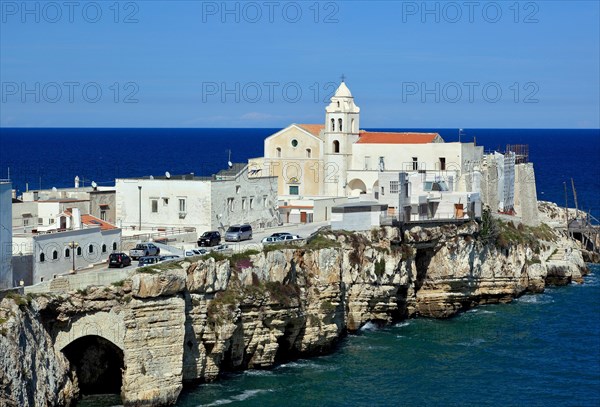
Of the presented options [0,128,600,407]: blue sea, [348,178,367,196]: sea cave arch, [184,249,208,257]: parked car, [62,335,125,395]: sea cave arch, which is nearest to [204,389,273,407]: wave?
[0,128,600,407]: blue sea

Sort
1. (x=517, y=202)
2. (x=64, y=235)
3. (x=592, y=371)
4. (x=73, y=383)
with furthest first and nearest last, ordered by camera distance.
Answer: (x=517, y=202) < (x=592, y=371) < (x=64, y=235) < (x=73, y=383)

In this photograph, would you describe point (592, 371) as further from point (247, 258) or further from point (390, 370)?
point (247, 258)

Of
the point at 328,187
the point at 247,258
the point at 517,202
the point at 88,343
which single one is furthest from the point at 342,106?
the point at 88,343

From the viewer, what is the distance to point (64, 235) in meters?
55.3

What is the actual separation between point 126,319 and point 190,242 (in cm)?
1561

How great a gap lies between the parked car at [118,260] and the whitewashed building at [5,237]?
5882mm

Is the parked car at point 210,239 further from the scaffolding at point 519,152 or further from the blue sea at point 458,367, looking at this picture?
the scaffolding at point 519,152

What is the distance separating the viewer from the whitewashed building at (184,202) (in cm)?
6862

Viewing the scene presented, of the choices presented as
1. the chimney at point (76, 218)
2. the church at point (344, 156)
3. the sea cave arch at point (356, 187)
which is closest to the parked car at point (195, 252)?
the chimney at point (76, 218)

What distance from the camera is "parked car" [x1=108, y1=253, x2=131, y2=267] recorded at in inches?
2157

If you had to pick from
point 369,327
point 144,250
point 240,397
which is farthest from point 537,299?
point 240,397

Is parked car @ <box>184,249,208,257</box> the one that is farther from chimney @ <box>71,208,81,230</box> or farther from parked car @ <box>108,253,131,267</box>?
chimney @ <box>71,208,81,230</box>

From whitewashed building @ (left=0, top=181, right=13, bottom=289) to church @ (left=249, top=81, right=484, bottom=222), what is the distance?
114ft

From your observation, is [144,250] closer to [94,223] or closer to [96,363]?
[94,223]
